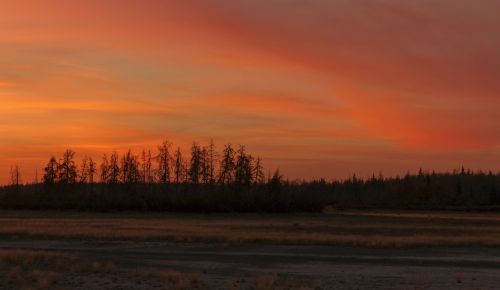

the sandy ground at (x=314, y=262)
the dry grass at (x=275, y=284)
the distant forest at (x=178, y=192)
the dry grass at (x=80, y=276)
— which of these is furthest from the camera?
the distant forest at (x=178, y=192)

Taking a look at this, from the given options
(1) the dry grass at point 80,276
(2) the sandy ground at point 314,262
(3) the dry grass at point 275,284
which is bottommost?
(2) the sandy ground at point 314,262

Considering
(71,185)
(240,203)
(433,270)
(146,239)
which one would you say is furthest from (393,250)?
(71,185)

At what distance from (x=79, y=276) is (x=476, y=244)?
28.4m

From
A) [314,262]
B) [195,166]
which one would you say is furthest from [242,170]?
[314,262]

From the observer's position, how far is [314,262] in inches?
1282

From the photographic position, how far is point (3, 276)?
993 inches

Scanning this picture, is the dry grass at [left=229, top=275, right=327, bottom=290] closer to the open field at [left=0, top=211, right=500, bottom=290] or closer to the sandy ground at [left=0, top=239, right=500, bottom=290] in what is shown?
the open field at [left=0, top=211, right=500, bottom=290]

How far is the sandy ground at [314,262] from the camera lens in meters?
25.0

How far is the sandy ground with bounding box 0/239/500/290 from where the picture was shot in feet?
81.9

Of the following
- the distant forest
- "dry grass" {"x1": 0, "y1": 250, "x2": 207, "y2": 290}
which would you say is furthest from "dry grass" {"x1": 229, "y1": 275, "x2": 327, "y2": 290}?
the distant forest

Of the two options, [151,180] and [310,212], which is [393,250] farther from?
[151,180]

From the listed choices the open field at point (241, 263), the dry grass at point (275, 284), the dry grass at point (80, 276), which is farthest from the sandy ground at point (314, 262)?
the dry grass at point (80, 276)

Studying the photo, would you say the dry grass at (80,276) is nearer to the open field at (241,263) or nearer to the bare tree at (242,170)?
the open field at (241,263)

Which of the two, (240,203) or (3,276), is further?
(240,203)
